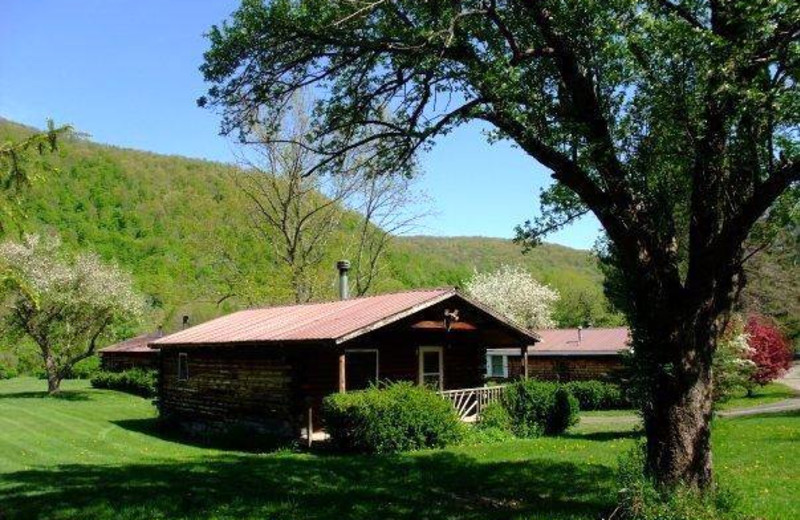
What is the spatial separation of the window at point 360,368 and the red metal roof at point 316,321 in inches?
48.2

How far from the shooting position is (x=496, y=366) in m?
41.9

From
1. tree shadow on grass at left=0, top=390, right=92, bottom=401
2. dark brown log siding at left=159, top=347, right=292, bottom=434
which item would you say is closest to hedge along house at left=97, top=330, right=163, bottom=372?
tree shadow on grass at left=0, top=390, right=92, bottom=401

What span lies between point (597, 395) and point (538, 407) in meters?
12.1

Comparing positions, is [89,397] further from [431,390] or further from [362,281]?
[431,390]

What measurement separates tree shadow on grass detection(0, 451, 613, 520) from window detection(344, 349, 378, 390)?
516 cm

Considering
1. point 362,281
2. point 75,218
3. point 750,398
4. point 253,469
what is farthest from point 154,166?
point 253,469

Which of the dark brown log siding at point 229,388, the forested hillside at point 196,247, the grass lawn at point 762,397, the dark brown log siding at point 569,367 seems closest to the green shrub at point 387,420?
the dark brown log siding at point 229,388

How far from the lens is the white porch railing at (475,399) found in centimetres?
2162

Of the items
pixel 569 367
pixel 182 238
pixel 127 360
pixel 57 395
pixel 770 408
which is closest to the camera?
pixel 770 408

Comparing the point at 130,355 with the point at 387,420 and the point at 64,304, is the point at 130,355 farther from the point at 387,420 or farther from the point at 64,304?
the point at 387,420

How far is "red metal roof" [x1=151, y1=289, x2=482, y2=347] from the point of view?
63.0ft

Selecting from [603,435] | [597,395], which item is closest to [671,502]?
[603,435]

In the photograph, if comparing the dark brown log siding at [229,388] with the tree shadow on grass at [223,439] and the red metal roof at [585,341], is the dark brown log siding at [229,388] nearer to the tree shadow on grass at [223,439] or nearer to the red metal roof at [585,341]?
the tree shadow on grass at [223,439]

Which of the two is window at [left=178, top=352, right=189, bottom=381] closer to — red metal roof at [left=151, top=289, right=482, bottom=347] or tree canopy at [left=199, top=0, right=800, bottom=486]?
red metal roof at [left=151, top=289, right=482, bottom=347]
